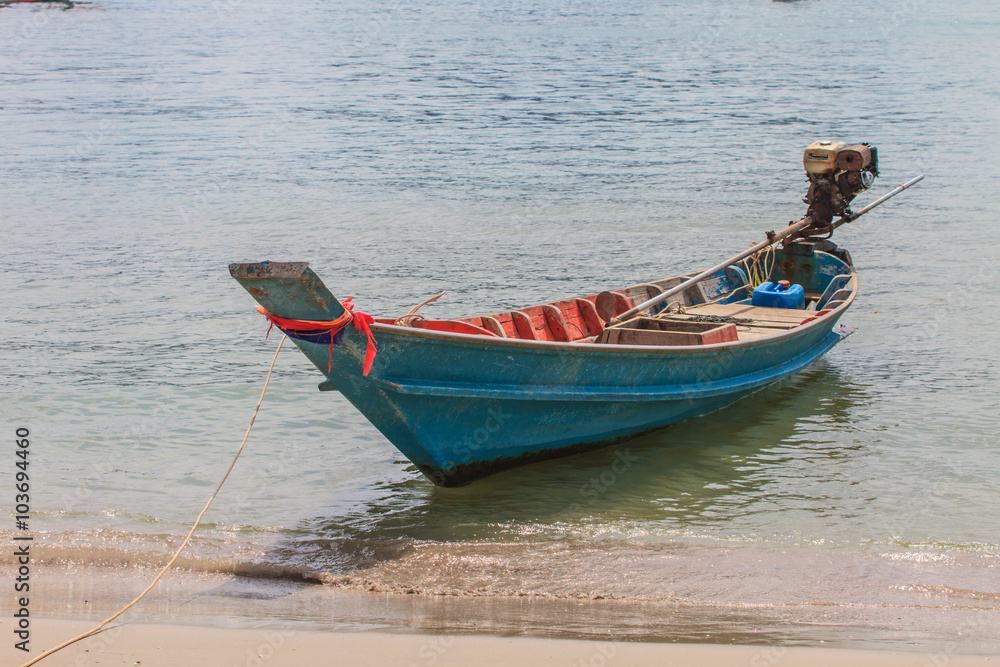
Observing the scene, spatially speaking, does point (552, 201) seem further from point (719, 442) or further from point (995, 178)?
point (719, 442)

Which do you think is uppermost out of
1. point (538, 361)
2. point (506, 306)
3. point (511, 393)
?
point (538, 361)

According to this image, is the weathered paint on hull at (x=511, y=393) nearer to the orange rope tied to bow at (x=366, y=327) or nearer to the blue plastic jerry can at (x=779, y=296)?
the orange rope tied to bow at (x=366, y=327)

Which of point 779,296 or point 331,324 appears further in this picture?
point 779,296

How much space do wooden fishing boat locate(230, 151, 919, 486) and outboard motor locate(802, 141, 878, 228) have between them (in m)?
1.13

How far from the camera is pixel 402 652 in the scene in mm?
5484

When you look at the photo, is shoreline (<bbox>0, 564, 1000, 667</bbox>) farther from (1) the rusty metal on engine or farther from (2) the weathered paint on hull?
(1) the rusty metal on engine

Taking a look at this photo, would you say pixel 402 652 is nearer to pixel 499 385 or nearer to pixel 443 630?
pixel 443 630

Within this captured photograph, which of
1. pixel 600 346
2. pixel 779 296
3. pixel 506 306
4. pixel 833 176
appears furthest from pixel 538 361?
pixel 506 306

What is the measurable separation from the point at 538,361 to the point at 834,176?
6237 mm

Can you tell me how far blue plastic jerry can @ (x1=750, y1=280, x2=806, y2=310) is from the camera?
11.0 metres

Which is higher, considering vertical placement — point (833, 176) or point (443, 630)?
point (833, 176)

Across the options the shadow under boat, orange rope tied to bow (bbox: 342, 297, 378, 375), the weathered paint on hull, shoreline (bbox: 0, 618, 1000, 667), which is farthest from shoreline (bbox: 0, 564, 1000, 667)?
orange rope tied to bow (bbox: 342, 297, 378, 375)

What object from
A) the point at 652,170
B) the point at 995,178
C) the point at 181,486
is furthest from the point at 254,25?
the point at 181,486

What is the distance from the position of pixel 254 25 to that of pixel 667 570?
55841 millimetres
